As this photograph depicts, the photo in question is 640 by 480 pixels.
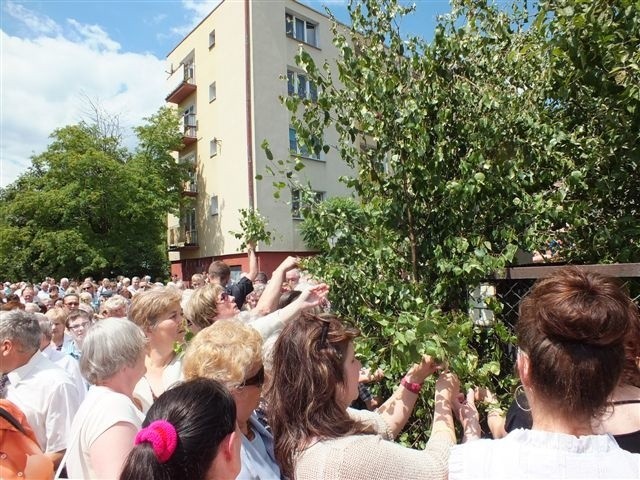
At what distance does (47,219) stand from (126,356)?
2526cm

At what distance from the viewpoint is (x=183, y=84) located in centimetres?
2248

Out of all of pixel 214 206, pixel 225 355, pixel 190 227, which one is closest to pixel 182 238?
pixel 190 227

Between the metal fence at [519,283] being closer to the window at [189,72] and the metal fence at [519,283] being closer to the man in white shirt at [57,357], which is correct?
the man in white shirt at [57,357]

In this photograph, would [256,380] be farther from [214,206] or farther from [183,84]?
[183,84]

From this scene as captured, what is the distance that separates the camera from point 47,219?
23.9 meters

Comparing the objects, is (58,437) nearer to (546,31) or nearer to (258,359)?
(258,359)

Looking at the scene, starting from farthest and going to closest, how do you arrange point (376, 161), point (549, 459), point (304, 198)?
point (304, 198), point (376, 161), point (549, 459)

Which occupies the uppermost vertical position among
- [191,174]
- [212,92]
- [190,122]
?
[212,92]

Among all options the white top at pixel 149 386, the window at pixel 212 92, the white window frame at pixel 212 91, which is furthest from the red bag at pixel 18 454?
the window at pixel 212 92

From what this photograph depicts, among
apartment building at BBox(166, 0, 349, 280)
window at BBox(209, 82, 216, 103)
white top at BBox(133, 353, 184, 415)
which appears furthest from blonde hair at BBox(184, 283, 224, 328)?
window at BBox(209, 82, 216, 103)

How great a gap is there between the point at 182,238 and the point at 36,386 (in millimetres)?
22417

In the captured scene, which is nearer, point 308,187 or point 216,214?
point 308,187

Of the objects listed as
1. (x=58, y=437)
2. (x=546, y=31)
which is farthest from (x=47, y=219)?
(x=546, y=31)

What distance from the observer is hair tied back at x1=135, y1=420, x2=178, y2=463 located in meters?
1.28
